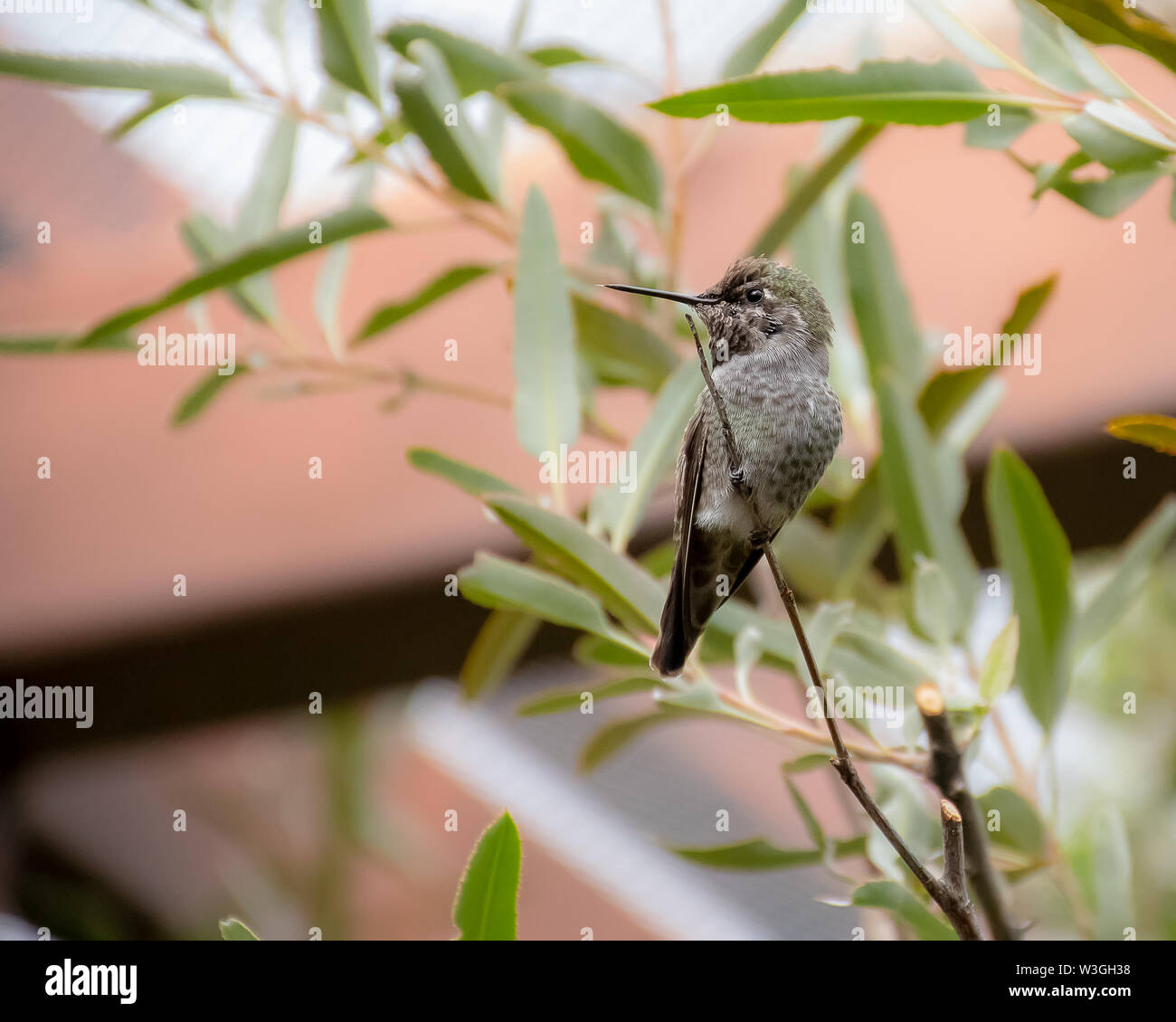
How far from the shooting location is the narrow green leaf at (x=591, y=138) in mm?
1218

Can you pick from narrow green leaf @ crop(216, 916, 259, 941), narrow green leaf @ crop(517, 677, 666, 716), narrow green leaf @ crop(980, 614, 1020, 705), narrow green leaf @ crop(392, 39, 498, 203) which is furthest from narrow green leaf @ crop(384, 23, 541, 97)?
narrow green leaf @ crop(216, 916, 259, 941)

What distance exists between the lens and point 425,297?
141 centimetres

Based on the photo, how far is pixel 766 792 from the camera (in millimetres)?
3682

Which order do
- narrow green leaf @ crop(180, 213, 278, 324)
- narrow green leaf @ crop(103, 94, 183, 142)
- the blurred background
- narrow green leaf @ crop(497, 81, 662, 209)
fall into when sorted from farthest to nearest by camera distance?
the blurred background → narrow green leaf @ crop(180, 213, 278, 324) → narrow green leaf @ crop(103, 94, 183, 142) → narrow green leaf @ crop(497, 81, 662, 209)

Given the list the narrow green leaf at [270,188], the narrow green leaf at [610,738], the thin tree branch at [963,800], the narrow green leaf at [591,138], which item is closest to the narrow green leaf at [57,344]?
the narrow green leaf at [270,188]

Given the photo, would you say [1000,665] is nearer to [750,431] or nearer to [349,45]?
[750,431]

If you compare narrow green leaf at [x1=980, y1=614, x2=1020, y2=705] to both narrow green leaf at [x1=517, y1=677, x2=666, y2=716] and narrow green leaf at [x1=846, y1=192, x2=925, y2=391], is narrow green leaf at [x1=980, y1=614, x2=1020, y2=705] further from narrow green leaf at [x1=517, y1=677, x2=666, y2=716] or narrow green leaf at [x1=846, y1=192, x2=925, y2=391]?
narrow green leaf at [x1=846, y1=192, x2=925, y2=391]

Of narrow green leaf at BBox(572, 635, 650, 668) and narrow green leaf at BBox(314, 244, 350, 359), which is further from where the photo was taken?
narrow green leaf at BBox(314, 244, 350, 359)

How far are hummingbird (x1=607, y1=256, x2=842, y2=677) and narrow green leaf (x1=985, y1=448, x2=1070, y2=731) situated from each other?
1.54 feet

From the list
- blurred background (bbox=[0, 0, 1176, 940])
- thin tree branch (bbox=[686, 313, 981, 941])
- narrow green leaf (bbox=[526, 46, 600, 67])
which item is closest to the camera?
thin tree branch (bbox=[686, 313, 981, 941])

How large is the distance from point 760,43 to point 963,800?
2.63ft

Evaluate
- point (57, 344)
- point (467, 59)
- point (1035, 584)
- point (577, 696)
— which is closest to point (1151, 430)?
point (1035, 584)

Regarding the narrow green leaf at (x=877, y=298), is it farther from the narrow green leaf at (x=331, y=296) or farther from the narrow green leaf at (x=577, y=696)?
the narrow green leaf at (x=331, y=296)

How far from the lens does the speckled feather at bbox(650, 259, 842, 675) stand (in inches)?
32.5
